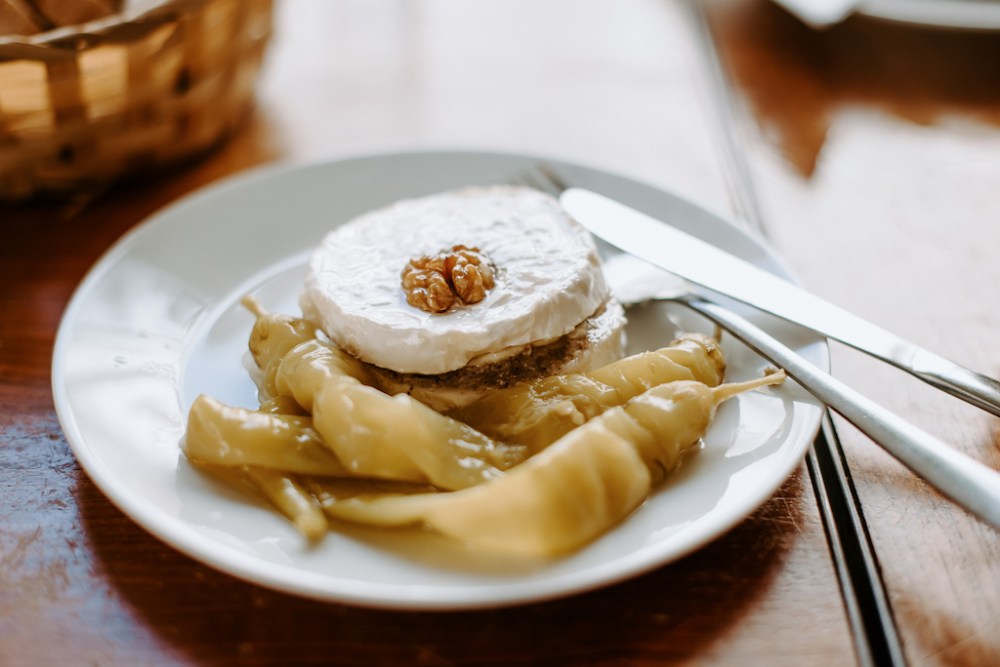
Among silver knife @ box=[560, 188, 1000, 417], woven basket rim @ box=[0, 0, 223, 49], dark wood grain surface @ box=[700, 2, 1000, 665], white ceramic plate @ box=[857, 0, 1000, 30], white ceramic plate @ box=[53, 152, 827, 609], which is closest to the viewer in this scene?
white ceramic plate @ box=[53, 152, 827, 609]

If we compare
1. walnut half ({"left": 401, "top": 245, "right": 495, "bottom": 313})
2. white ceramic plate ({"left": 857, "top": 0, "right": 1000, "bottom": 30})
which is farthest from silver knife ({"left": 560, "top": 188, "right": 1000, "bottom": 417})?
white ceramic plate ({"left": 857, "top": 0, "right": 1000, "bottom": 30})

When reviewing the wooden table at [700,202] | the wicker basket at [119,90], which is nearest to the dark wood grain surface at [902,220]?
the wooden table at [700,202]

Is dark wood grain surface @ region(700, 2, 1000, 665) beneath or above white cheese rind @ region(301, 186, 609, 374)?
beneath

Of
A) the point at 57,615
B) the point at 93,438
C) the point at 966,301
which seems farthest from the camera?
the point at 966,301

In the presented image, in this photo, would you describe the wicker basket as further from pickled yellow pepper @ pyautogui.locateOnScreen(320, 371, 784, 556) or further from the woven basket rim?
pickled yellow pepper @ pyautogui.locateOnScreen(320, 371, 784, 556)

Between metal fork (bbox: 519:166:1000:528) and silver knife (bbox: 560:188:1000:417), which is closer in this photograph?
metal fork (bbox: 519:166:1000:528)

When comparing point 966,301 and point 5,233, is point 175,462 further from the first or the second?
point 966,301

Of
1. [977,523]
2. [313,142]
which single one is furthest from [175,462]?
[313,142]
